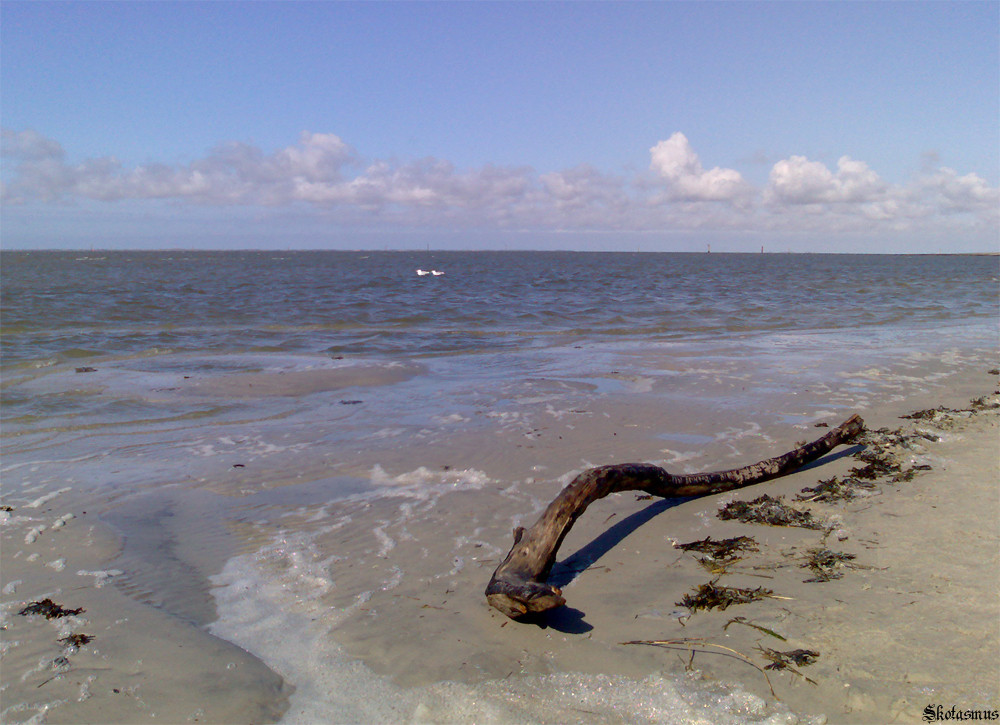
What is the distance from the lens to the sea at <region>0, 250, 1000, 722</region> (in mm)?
3314

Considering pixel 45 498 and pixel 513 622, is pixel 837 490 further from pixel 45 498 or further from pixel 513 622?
pixel 45 498

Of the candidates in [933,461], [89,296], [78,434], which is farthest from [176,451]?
[89,296]

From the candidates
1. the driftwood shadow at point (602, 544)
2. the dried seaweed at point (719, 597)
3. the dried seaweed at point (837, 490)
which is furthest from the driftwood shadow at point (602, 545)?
the dried seaweed at point (837, 490)

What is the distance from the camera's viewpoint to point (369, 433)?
687cm

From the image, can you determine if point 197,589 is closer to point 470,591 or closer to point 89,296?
point 470,591

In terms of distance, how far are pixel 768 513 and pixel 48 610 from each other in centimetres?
434

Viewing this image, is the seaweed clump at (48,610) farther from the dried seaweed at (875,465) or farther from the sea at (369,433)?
the dried seaweed at (875,465)

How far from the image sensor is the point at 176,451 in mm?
6340

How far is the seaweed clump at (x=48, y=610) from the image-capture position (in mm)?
3334

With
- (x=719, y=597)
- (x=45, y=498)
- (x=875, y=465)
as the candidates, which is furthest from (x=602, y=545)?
(x=45, y=498)

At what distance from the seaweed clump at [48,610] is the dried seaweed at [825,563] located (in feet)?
12.8

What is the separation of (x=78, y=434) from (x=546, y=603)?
6298 mm

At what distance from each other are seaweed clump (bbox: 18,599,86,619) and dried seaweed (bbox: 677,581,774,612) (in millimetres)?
3181

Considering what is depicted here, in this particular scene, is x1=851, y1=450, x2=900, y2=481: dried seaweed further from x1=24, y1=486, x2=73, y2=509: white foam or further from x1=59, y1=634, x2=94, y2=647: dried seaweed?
x1=24, y1=486, x2=73, y2=509: white foam
